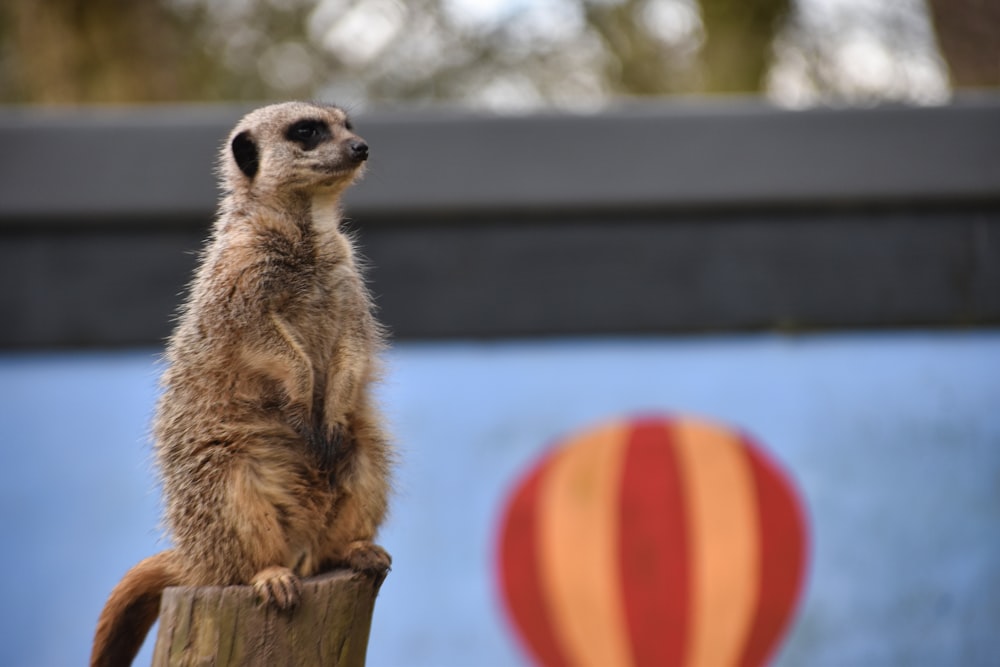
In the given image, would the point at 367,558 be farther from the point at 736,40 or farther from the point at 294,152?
Result: the point at 736,40

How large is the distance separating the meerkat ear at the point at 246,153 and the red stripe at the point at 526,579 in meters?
2.32

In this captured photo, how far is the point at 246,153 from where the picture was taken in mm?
2094

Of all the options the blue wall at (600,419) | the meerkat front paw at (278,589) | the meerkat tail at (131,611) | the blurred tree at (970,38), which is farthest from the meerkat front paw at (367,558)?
the blurred tree at (970,38)

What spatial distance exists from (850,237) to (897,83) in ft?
13.7

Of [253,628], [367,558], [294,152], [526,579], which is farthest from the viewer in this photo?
[526,579]

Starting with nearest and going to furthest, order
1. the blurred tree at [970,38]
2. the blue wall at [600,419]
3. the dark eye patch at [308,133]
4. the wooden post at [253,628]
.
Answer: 1. the wooden post at [253,628]
2. the dark eye patch at [308,133]
3. the blue wall at [600,419]
4. the blurred tree at [970,38]

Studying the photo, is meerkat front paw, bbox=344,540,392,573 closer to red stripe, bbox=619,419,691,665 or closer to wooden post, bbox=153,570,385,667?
wooden post, bbox=153,570,385,667

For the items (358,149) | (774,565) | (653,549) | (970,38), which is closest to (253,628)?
(358,149)

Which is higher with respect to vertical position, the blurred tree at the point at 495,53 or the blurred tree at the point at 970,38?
the blurred tree at the point at 495,53

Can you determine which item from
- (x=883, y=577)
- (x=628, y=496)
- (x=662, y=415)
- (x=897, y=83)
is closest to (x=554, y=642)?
(x=628, y=496)

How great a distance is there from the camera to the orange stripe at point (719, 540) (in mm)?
4074

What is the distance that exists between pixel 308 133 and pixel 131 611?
958 millimetres

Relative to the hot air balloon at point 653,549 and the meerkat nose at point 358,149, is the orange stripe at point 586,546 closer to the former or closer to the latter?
the hot air balloon at point 653,549

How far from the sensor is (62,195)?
13.3ft
